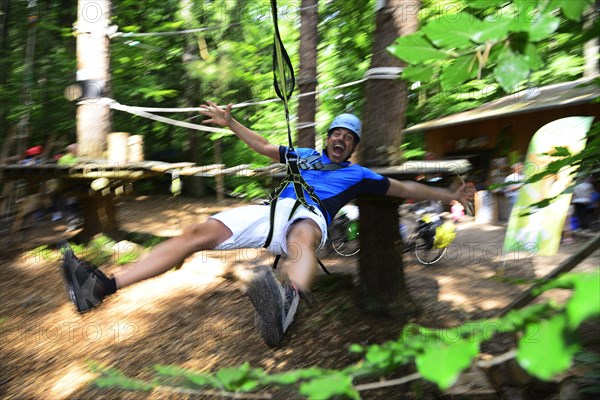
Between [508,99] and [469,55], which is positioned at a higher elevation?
[508,99]

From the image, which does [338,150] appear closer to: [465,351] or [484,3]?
[484,3]

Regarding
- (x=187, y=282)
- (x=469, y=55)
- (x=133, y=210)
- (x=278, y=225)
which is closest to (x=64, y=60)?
(x=133, y=210)

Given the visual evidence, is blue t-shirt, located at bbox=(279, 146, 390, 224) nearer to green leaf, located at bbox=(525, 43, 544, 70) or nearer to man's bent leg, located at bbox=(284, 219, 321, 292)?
man's bent leg, located at bbox=(284, 219, 321, 292)

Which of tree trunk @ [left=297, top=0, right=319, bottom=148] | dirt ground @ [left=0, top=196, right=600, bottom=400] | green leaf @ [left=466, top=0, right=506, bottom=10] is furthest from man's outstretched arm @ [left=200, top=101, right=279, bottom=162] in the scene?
green leaf @ [left=466, top=0, right=506, bottom=10]

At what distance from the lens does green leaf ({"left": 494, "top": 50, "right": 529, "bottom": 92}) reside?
100 centimetres

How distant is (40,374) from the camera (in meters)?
3.62

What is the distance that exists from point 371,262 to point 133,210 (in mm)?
7682

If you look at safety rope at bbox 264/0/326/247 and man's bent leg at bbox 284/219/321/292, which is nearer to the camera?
man's bent leg at bbox 284/219/321/292

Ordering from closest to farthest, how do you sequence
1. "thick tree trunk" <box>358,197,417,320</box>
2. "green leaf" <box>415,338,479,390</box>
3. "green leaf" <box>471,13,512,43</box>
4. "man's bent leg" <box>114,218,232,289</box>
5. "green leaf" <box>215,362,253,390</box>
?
"green leaf" <box>415,338,479,390</box>
"green leaf" <box>471,13,512,43</box>
"green leaf" <box>215,362,253,390</box>
"man's bent leg" <box>114,218,232,289</box>
"thick tree trunk" <box>358,197,417,320</box>

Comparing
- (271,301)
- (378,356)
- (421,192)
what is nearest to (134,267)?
(271,301)

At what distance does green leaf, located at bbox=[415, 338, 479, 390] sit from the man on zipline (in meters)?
1.63

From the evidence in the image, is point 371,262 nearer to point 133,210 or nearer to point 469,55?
point 469,55

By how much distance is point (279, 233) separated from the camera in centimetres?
302

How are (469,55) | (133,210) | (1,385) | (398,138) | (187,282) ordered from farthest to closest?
(133,210)
(187,282)
(398,138)
(1,385)
(469,55)
